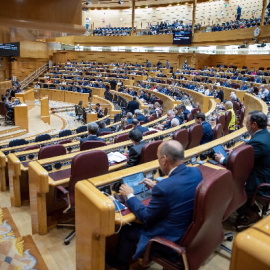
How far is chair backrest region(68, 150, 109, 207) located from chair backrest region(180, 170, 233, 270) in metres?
1.25

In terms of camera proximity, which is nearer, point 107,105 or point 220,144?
point 220,144

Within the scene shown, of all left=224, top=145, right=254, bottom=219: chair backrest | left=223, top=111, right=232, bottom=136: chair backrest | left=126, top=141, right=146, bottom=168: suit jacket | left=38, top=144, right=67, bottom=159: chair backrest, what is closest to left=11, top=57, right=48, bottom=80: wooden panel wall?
left=223, top=111, right=232, bottom=136: chair backrest

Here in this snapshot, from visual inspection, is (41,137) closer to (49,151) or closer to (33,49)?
(49,151)

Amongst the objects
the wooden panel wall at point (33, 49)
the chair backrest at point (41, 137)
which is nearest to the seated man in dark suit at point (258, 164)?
the chair backrest at point (41, 137)

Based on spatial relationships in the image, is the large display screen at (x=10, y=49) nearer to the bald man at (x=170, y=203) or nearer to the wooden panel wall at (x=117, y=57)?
the wooden panel wall at (x=117, y=57)

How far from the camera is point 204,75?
15.8m

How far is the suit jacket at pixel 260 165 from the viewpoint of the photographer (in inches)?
104

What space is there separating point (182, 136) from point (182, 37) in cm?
1733

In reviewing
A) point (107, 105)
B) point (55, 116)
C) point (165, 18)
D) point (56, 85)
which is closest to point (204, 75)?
point (107, 105)

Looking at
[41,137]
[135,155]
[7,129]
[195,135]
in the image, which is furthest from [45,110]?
[135,155]

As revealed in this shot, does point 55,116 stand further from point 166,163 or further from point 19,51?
point 166,163

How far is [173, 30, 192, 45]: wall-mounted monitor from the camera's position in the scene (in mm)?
19297

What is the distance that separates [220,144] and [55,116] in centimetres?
1228

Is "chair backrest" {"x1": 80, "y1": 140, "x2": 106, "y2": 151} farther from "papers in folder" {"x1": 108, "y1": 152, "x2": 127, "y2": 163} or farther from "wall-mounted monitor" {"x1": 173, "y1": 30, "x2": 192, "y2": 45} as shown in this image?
"wall-mounted monitor" {"x1": 173, "y1": 30, "x2": 192, "y2": 45}
